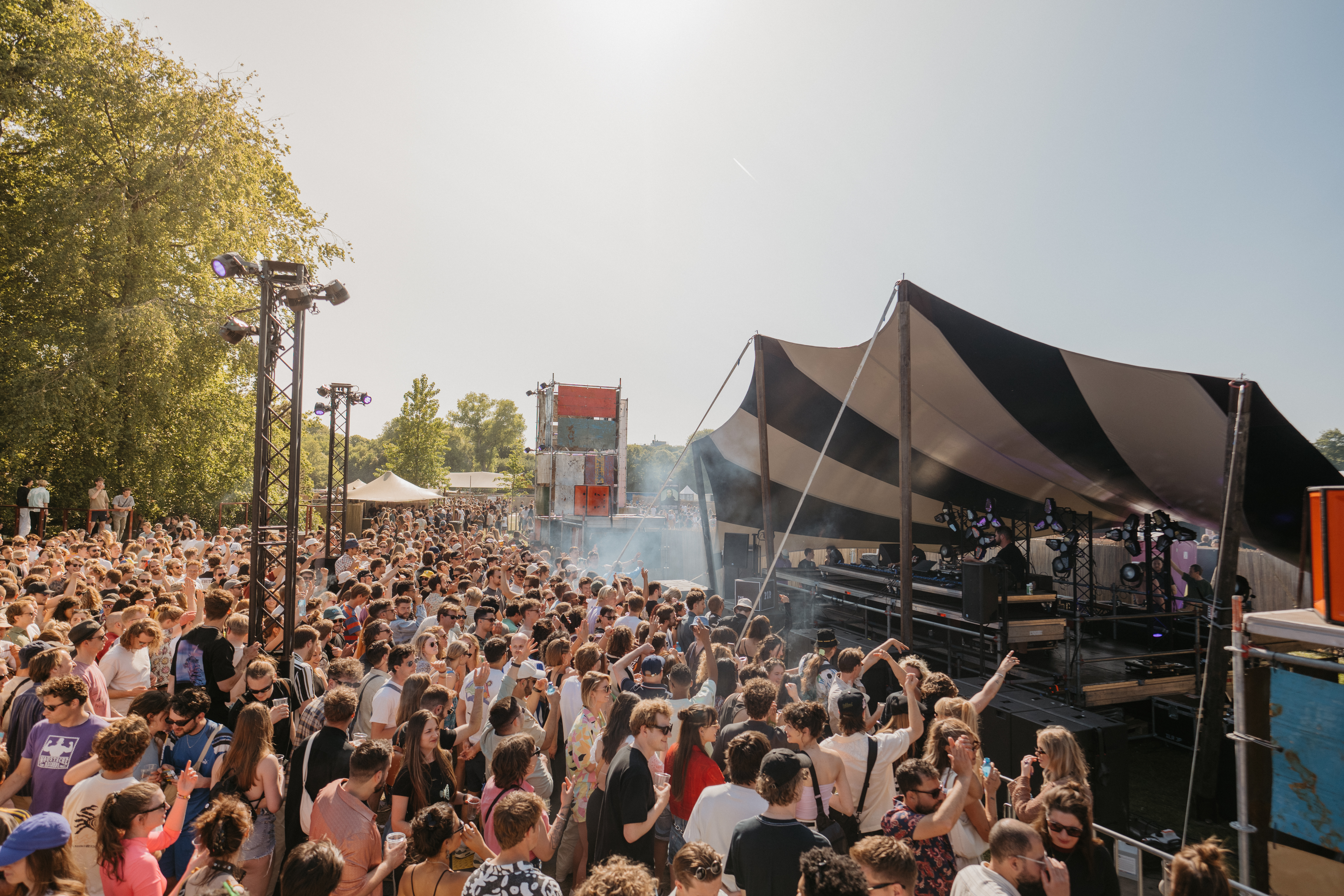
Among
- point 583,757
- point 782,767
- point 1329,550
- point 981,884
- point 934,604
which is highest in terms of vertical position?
point 1329,550

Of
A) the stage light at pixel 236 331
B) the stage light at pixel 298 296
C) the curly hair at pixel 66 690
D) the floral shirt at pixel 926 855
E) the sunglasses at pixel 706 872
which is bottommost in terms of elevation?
the floral shirt at pixel 926 855

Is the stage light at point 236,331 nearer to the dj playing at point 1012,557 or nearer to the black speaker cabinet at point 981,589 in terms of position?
the black speaker cabinet at point 981,589

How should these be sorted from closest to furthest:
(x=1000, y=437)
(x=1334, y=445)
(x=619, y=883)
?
(x=619, y=883), (x=1000, y=437), (x=1334, y=445)

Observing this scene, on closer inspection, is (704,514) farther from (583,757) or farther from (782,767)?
(782,767)

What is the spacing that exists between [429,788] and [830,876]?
192 cm

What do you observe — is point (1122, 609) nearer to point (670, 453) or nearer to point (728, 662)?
point (728, 662)

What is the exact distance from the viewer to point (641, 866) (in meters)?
1.83

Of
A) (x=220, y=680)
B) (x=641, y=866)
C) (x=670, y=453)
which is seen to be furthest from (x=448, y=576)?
(x=670, y=453)

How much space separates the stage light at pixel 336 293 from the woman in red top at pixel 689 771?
19.3 ft

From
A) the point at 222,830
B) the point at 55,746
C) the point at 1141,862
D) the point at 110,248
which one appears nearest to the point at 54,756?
the point at 55,746

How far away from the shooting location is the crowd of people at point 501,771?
6.81 ft

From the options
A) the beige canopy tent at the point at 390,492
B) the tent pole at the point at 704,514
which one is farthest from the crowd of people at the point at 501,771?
the beige canopy tent at the point at 390,492

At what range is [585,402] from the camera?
82.2 feet

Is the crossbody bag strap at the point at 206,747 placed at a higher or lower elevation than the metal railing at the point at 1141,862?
higher
